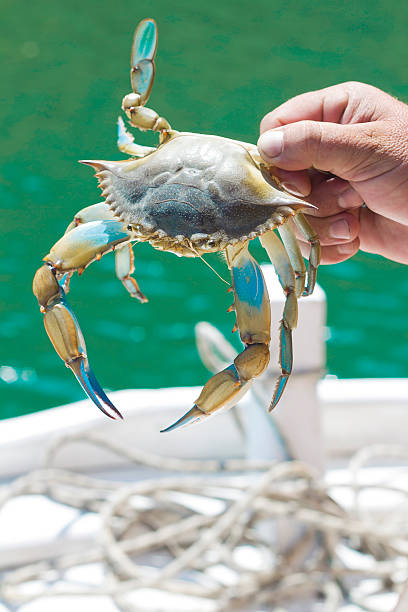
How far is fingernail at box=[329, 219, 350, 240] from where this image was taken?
1326 mm

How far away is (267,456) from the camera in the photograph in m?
1.94

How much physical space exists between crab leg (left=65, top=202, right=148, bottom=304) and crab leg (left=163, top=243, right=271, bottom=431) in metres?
0.19

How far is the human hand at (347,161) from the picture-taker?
108cm

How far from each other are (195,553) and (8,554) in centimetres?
44

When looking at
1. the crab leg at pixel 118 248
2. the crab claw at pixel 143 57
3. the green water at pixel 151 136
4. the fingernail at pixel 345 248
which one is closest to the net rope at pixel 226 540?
the fingernail at pixel 345 248

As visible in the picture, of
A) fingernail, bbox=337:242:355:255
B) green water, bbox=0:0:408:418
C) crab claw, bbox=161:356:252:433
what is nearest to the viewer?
crab claw, bbox=161:356:252:433

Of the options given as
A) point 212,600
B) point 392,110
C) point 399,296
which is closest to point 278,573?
point 212,600

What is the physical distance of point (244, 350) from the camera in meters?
0.92

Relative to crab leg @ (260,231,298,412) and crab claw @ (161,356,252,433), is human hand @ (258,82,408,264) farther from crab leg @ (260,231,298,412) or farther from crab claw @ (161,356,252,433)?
crab claw @ (161,356,252,433)

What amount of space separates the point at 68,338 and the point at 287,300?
0.89ft

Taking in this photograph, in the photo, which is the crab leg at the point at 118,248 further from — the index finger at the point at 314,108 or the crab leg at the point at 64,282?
the index finger at the point at 314,108

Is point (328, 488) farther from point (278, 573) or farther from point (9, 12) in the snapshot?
point (9, 12)

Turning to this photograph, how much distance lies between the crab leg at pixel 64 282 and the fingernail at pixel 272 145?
0.22m

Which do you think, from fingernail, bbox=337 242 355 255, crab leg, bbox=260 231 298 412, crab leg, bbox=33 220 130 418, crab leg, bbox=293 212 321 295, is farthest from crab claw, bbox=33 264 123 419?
fingernail, bbox=337 242 355 255
